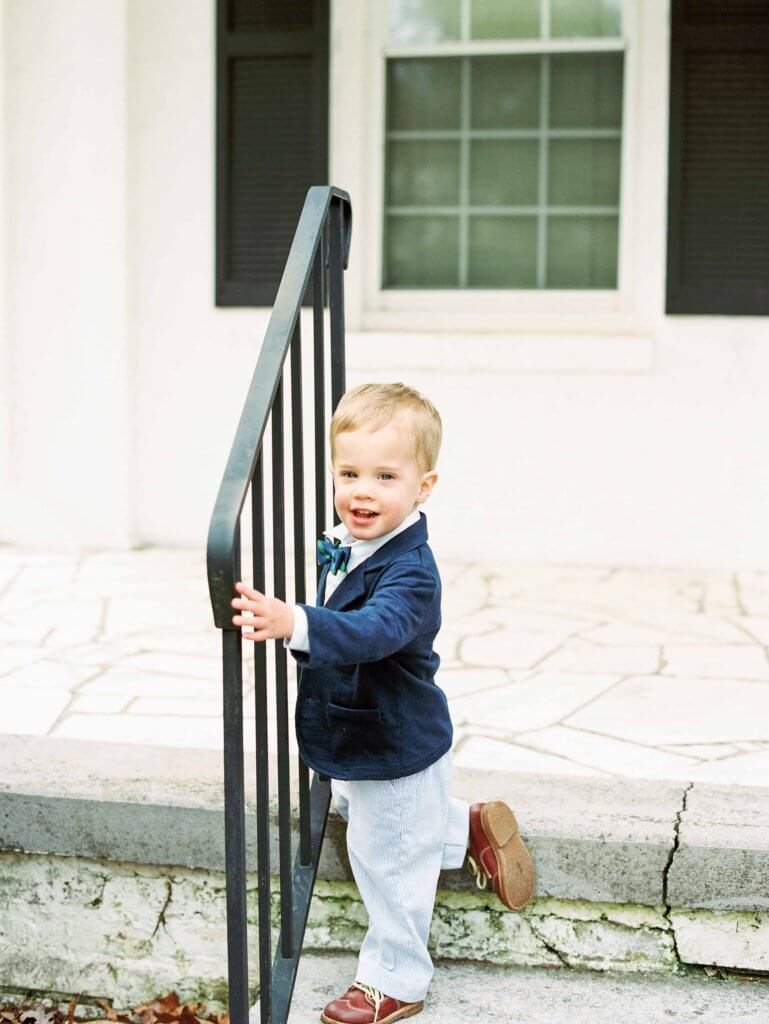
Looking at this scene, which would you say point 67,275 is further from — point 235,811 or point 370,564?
point 235,811

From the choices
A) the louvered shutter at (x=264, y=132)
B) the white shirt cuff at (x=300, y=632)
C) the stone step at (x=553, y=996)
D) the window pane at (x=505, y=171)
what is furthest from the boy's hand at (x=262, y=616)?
the window pane at (x=505, y=171)

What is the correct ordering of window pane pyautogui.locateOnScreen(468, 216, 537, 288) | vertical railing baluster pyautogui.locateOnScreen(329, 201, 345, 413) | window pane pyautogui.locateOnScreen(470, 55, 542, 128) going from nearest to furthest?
vertical railing baluster pyautogui.locateOnScreen(329, 201, 345, 413), window pane pyautogui.locateOnScreen(470, 55, 542, 128), window pane pyautogui.locateOnScreen(468, 216, 537, 288)

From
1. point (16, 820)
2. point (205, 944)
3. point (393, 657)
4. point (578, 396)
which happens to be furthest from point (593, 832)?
point (578, 396)

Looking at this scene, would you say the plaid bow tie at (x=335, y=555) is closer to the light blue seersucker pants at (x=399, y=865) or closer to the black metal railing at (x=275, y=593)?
the black metal railing at (x=275, y=593)

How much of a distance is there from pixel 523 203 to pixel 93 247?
5.64 ft

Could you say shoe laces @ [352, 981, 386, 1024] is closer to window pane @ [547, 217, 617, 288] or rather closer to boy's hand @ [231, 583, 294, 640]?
boy's hand @ [231, 583, 294, 640]

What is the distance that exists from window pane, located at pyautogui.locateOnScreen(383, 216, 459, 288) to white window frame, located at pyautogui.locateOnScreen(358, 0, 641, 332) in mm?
48

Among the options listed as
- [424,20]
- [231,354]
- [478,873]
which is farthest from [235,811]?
[424,20]

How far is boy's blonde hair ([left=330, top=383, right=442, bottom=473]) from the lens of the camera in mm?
1995

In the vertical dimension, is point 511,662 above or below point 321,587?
below

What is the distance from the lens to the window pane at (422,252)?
17.3 feet

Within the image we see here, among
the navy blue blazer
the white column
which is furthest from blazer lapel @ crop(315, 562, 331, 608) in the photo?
the white column

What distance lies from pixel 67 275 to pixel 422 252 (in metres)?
1.42

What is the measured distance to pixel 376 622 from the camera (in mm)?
1869
